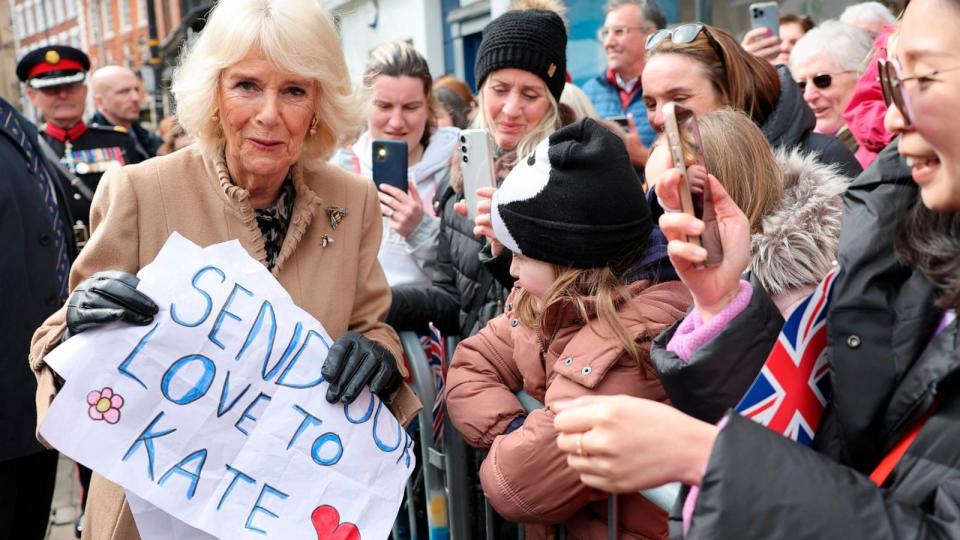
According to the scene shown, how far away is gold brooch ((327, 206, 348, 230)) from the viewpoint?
8.04 ft

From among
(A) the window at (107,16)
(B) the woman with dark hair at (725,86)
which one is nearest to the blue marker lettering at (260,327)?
(B) the woman with dark hair at (725,86)

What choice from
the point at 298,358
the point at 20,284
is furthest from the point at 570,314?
the point at 20,284

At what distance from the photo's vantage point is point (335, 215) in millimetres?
2453

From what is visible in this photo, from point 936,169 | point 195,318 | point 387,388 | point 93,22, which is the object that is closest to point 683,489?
point 936,169

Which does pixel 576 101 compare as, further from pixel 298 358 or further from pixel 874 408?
pixel 874 408

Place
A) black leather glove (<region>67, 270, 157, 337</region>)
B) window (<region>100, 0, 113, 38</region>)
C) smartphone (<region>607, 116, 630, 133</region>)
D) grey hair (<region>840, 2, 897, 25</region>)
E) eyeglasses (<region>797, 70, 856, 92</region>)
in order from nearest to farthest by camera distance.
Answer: black leather glove (<region>67, 270, 157, 337</region>) < smartphone (<region>607, 116, 630, 133</region>) < eyeglasses (<region>797, 70, 856, 92</region>) < grey hair (<region>840, 2, 897, 25</region>) < window (<region>100, 0, 113, 38</region>)

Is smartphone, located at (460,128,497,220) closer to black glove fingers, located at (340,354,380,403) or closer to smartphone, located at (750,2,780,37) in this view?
black glove fingers, located at (340,354,380,403)

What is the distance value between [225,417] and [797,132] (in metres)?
1.99

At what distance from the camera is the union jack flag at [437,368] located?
2746 millimetres

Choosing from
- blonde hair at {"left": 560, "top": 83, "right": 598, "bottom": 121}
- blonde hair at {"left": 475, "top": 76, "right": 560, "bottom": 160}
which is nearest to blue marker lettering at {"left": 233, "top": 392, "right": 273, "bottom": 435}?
blonde hair at {"left": 475, "top": 76, "right": 560, "bottom": 160}

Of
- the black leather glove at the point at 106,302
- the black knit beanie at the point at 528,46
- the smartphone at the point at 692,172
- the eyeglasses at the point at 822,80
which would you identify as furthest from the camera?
the eyeglasses at the point at 822,80

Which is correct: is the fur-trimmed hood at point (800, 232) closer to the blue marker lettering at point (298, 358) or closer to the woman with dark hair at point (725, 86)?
the woman with dark hair at point (725, 86)

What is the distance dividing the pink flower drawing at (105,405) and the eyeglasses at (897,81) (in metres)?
1.64

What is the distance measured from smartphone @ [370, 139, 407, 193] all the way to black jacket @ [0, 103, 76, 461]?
1.33 meters
